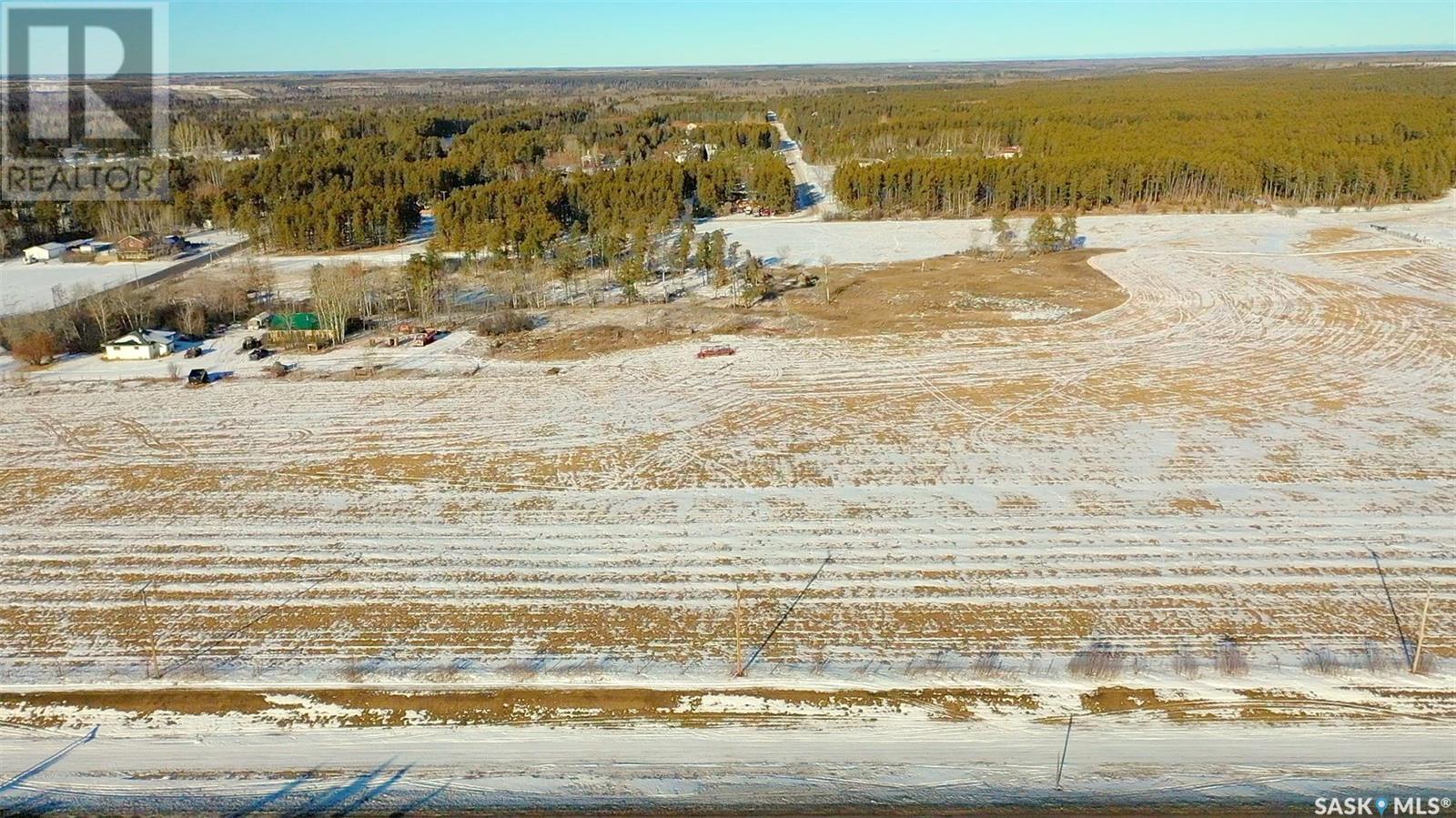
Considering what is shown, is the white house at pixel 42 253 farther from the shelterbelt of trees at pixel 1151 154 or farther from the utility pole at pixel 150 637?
the shelterbelt of trees at pixel 1151 154

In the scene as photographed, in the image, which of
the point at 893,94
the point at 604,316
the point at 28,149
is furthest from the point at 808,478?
the point at 893,94

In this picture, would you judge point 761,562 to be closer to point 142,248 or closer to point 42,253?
point 142,248

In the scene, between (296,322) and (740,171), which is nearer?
(296,322)

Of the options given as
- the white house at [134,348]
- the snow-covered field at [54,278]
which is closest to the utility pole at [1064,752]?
the white house at [134,348]

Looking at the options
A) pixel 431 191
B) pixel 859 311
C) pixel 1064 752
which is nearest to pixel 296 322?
pixel 859 311

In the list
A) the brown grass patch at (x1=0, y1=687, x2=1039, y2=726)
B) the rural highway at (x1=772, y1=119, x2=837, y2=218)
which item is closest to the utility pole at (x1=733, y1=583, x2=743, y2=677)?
the brown grass patch at (x1=0, y1=687, x2=1039, y2=726)

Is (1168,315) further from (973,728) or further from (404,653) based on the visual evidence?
(404,653)
